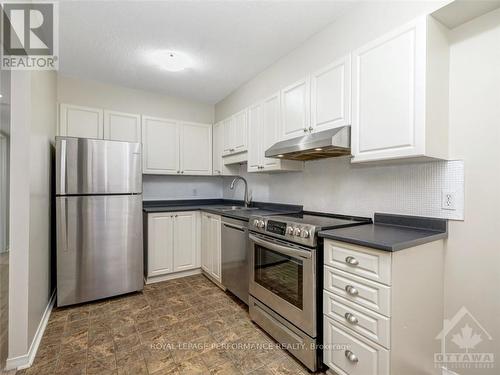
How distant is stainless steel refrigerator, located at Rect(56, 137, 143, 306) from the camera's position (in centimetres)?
236

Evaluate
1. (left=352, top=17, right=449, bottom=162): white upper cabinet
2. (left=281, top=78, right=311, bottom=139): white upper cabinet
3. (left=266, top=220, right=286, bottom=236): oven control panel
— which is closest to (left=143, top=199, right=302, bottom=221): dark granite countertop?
(left=266, top=220, right=286, bottom=236): oven control panel

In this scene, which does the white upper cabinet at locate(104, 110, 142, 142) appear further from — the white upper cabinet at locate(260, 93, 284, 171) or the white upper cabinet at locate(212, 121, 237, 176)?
the white upper cabinet at locate(260, 93, 284, 171)

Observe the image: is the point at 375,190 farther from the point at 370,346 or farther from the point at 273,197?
the point at 273,197

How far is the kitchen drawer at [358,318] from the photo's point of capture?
1225 millimetres

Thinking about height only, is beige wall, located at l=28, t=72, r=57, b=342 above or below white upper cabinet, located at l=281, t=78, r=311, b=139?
below

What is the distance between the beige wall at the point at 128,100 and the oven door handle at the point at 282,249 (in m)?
2.50

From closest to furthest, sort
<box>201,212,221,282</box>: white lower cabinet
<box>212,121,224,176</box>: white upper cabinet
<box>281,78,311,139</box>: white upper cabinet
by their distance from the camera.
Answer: <box>281,78,311,139</box>: white upper cabinet, <box>201,212,221,282</box>: white lower cabinet, <box>212,121,224,176</box>: white upper cabinet

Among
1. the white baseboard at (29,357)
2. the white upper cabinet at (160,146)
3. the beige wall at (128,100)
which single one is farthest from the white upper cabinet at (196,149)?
the white baseboard at (29,357)

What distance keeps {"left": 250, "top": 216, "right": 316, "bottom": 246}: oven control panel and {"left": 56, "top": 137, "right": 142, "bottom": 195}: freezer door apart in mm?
1488

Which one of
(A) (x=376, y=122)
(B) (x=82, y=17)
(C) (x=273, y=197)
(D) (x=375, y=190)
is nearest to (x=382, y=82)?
(A) (x=376, y=122)

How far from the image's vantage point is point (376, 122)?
1554 mm

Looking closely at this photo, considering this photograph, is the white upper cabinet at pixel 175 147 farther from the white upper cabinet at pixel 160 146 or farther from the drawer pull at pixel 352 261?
the drawer pull at pixel 352 261

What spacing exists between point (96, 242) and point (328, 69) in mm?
2720

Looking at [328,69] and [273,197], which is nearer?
[328,69]
